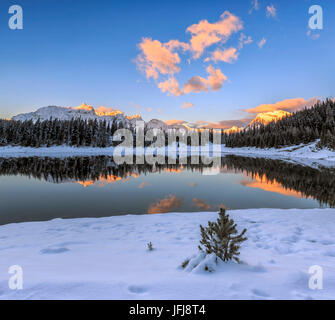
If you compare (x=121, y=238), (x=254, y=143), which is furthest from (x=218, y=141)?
(x=121, y=238)

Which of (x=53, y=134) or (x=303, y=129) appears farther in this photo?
(x=53, y=134)

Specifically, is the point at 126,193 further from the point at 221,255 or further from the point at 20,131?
the point at 20,131

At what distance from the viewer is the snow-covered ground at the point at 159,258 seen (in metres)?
3.09

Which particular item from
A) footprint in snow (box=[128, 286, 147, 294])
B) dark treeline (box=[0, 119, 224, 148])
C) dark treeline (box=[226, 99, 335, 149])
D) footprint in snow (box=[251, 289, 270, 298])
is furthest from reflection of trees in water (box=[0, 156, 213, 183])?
dark treeline (box=[0, 119, 224, 148])

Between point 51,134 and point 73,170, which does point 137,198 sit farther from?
point 51,134

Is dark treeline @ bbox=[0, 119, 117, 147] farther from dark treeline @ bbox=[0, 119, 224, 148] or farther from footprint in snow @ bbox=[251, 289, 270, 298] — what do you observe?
footprint in snow @ bbox=[251, 289, 270, 298]

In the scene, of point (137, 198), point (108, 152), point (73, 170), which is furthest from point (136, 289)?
point (108, 152)

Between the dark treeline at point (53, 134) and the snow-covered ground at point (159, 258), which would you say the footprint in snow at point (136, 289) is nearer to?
the snow-covered ground at point (159, 258)

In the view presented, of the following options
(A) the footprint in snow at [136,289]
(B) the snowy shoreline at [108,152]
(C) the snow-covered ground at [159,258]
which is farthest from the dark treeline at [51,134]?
(A) the footprint in snow at [136,289]

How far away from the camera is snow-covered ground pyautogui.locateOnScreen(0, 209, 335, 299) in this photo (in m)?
3.09

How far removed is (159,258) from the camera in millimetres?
4926

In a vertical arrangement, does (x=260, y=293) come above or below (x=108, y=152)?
below

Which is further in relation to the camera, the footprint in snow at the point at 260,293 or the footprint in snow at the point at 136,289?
the footprint in snow at the point at 136,289

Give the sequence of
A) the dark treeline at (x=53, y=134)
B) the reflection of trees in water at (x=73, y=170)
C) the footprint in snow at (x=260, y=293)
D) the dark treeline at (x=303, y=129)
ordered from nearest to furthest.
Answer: the footprint in snow at (x=260, y=293) < the reflection of trees in water at (x=73, y=170) < the dark treeline at (x=303, y=129) < the dark treeline at (x=53, y=134)
